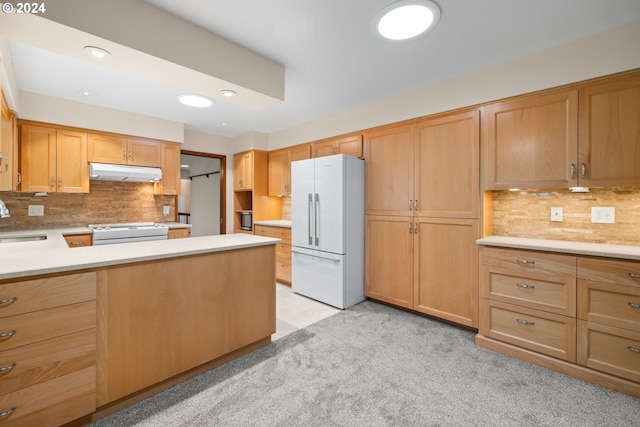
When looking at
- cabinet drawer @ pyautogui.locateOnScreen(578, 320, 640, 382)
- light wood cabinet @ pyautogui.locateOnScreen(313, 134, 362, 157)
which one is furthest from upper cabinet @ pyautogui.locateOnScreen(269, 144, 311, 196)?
cabinet drawer @ pyautogui.locateOnScreen(578, 320, 640, 382)

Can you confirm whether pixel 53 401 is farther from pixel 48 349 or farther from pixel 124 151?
pixel 124 151

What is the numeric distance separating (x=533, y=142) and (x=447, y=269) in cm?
134

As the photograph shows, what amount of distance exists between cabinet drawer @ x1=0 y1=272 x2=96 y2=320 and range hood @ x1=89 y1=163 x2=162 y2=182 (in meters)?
2.79

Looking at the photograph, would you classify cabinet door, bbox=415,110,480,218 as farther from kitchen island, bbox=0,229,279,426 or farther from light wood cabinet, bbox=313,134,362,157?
kitchen island, bbox=0,229,279,426

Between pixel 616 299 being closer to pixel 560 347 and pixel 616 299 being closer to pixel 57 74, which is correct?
pixel 560 347

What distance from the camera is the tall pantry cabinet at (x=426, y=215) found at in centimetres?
269

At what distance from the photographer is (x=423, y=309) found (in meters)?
3.00

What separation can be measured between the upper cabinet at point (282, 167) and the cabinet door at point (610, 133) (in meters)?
3.11

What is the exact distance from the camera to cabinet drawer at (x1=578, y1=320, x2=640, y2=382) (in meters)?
1.80

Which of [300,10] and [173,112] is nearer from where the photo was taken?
[300,10]

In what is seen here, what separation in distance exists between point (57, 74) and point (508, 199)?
4544mm

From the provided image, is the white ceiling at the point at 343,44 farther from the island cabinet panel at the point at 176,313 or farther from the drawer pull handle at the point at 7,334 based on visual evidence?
the drawer pull handle at the point at 7,334

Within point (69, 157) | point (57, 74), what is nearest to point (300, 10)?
point (57, 74)

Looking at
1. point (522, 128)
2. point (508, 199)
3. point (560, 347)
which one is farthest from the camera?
point (508, 199)
